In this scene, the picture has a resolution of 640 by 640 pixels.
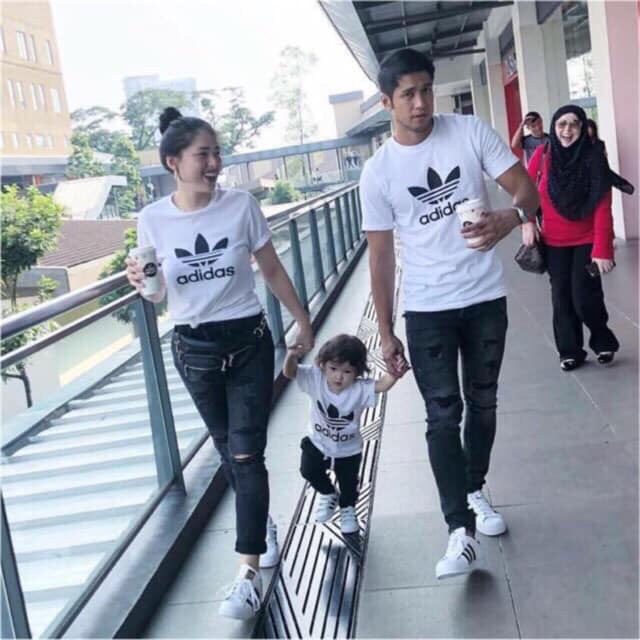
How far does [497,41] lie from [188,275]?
63.4ft

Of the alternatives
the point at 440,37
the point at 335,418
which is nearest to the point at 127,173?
the point at 440,37

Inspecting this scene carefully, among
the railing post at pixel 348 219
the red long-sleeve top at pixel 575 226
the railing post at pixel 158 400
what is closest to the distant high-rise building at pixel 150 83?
the railing post at pixel 348 219

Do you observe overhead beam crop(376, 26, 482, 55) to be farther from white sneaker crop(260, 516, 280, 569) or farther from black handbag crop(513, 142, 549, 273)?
white sneaker crop(260, 516, 280, 569)

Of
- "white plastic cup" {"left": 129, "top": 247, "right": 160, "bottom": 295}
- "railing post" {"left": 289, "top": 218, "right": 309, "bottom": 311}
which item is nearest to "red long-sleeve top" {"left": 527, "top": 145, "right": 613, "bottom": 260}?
"white plastic cup" {"left": 129, "top": 247, "right": 160, "bottom": 295}

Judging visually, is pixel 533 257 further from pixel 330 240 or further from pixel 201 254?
pixel 330 240

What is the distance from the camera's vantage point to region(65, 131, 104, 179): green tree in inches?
1555

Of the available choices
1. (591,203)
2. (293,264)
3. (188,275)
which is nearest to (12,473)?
(188,275)

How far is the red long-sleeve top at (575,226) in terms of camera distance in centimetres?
435

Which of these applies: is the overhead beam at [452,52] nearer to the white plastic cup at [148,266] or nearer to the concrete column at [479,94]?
the concrete column at [479,94]

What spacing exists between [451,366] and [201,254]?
2.91ft

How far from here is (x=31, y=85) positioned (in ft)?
157

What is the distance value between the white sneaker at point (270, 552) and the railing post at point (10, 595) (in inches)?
38.8

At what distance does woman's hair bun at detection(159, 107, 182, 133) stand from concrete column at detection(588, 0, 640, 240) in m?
6.65

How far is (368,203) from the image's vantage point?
264cm
